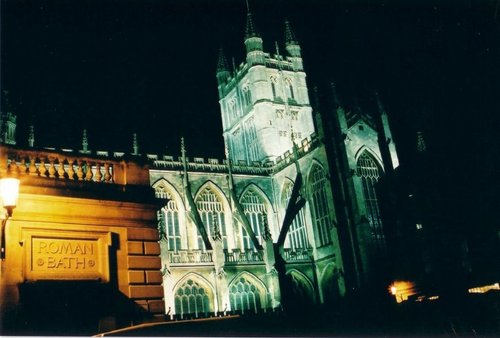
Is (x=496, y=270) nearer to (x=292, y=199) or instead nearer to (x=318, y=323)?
(x=292, y=199)

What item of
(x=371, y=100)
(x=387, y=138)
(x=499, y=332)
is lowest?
(x=499, y=332)

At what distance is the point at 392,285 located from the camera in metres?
26.8

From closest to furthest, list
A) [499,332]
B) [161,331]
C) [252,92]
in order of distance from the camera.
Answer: [161,331]
[499,332]
[252,92]

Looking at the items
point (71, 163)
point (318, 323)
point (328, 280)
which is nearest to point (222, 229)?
point (328, 280)

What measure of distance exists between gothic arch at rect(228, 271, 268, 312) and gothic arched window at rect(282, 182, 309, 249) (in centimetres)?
546

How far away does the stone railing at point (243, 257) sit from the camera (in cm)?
3002

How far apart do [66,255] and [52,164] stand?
196 centimetres

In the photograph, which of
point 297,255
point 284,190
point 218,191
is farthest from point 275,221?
point 218,191

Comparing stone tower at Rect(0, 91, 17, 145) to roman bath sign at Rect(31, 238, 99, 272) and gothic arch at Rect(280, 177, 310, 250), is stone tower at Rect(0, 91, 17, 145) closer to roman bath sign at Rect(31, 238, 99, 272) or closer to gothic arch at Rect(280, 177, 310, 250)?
gothic arch at Rect(280, 177, 310, 250)

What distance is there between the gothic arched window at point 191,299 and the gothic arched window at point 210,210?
535 cm

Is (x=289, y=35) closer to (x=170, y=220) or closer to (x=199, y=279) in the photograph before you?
(x=170, y=220)

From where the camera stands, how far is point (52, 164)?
10.1 m

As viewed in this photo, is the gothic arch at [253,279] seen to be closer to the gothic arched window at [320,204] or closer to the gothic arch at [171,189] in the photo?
the gothic arched window at [320,204]

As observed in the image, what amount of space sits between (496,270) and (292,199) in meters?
14.3
